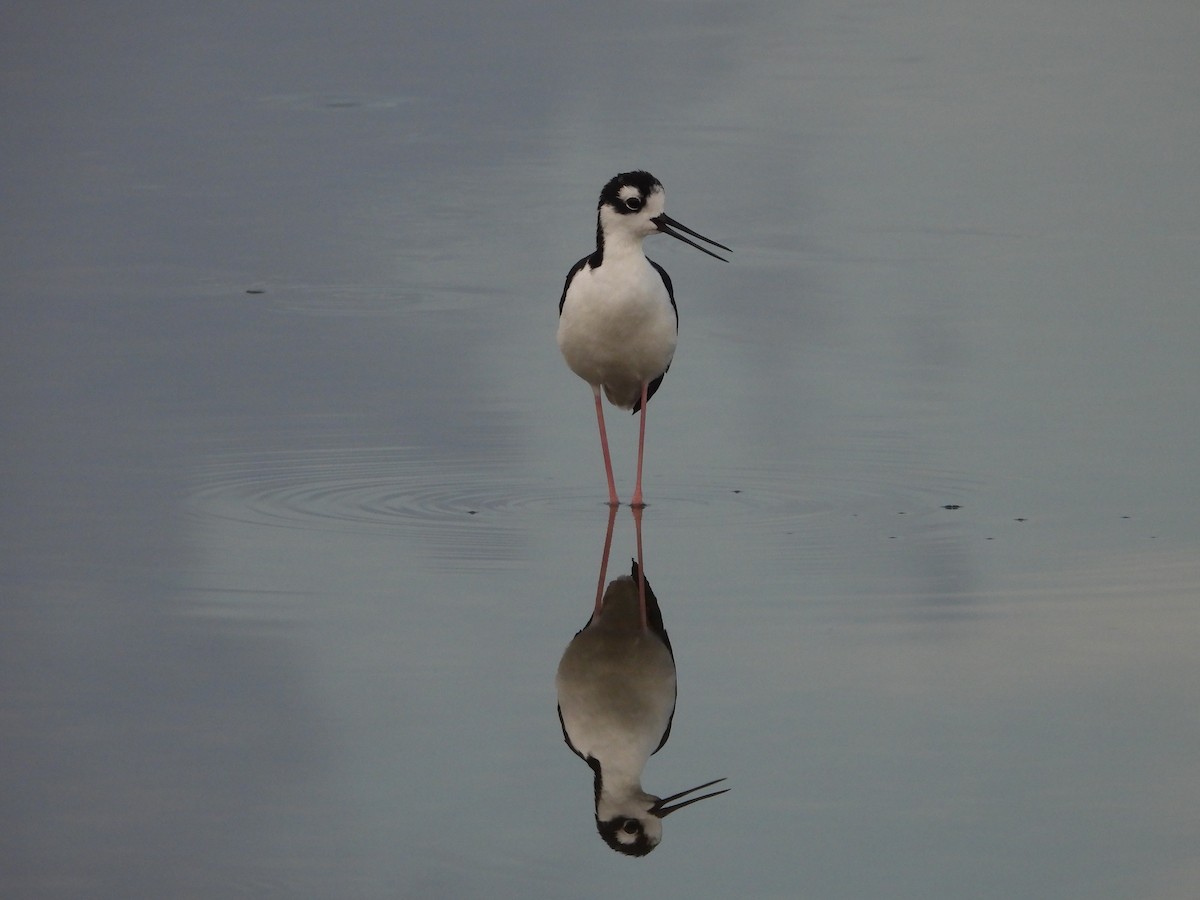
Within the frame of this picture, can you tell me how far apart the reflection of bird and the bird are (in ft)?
7.09

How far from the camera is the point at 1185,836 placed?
5.35 metres

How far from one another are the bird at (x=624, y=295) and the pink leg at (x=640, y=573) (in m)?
0.68

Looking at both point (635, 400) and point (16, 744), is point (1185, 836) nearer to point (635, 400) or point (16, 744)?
point (16, 744)

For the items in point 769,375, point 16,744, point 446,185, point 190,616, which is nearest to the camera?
point 16,744

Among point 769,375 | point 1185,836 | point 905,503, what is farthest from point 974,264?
point 1185,836

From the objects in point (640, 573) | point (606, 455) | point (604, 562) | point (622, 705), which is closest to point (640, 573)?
point (640, 573)

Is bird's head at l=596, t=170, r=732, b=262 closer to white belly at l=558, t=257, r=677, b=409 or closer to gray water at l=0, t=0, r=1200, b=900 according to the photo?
white belly at l=558, t=257, r=677, b=409

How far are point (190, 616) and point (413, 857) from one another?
2332mm

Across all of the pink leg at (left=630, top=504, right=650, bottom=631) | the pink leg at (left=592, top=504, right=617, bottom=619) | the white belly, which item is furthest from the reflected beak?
the white belly

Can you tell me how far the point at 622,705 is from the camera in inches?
250

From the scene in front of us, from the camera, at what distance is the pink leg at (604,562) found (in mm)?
7527

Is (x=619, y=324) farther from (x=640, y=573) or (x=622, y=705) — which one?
(x=622, y=705)

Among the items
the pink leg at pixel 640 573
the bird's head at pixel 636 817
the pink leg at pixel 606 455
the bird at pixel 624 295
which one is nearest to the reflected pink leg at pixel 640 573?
the pink leg at pixel 640 573

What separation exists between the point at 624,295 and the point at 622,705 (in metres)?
3.59
